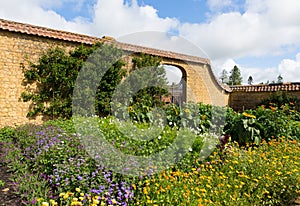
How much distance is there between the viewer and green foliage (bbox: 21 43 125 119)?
716 cm

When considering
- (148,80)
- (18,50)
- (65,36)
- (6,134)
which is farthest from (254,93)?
(6,134)

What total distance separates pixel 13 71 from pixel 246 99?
12222 millimetres

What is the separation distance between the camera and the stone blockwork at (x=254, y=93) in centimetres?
1297

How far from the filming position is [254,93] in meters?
14.2

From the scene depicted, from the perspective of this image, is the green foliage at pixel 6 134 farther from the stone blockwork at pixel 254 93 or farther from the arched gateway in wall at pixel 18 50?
the stone blockwork at pixel 254 93

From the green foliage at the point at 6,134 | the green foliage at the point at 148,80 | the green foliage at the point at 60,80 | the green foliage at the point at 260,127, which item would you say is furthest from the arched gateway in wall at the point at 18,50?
the green foliage at the point at 260,127

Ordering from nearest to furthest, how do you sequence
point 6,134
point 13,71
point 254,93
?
point 6,134 → point 13,71 → point 254,93

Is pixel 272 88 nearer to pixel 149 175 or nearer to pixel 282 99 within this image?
pixel 282 99

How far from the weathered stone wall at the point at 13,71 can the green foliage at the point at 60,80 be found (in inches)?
7.3

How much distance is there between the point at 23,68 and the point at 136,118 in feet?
12.1

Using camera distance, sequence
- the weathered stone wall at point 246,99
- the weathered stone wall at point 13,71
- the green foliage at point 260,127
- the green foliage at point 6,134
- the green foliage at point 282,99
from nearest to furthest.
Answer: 1. the green foliage at point 260,127
2. the green foliage at point 6,134
3. the weathered stone wall at point 13,71
4. the green foliage at point 282,99
5. the weathered stone wall at point 246,99

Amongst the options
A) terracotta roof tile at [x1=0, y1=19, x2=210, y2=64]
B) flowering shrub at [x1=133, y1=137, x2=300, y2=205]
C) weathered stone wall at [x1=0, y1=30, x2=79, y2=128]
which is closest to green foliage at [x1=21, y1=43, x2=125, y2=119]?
weathered stone wall at [x1=0, y1=30, x2=79, y2=128]

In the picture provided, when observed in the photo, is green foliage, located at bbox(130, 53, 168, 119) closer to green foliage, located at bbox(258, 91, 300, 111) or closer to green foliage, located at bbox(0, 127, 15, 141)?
green foliage, located at bbox(0, 127, 15, 141)

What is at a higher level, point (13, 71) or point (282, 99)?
point (13, 71)
